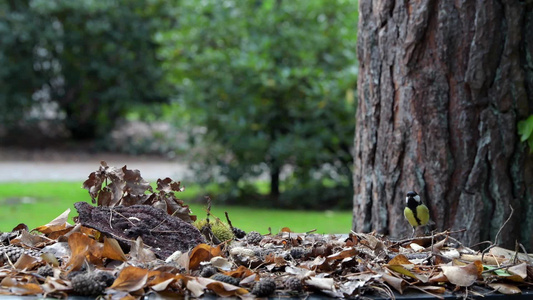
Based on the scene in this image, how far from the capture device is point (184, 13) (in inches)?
367

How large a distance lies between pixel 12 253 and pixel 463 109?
2109 millimetres

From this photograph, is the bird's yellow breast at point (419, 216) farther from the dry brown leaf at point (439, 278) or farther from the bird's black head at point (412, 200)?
the dry brown leaf at point (439, 278)

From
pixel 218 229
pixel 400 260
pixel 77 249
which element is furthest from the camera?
pixel 218 229

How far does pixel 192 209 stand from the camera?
7941 mm

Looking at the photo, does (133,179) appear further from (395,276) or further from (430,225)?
(430,225)

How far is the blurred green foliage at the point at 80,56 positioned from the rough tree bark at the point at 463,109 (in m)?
11.6

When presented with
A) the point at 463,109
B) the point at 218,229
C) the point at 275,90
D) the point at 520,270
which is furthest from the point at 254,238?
the point at 275,90

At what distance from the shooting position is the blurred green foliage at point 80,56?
14.4 meters

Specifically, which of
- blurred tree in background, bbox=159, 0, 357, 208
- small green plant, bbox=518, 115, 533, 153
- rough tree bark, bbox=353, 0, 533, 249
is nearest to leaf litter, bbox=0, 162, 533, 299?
rough tree bark, bbox=353, 0, 533, 249

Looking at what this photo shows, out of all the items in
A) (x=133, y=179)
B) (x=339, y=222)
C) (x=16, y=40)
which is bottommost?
(x=339, y=222)

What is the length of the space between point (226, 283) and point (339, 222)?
6110 mm

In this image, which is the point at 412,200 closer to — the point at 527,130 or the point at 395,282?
the point at 527,130

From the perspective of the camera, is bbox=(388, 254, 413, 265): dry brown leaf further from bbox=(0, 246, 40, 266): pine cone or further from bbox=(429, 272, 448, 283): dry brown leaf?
bbox=(0, 246, 40, 266): pine cone

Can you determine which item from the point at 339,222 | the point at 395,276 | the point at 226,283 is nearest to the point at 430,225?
the point at 395,276
